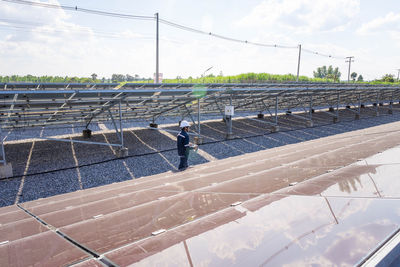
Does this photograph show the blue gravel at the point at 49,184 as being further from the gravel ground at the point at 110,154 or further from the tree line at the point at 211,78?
the tree line at the point at 211,78

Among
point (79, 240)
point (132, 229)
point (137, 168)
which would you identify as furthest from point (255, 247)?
point (137, 168)

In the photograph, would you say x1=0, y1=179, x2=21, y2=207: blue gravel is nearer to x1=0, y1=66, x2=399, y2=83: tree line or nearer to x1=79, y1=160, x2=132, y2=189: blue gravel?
x1=79, y1=160, x2=132, y2=189: blue gravel

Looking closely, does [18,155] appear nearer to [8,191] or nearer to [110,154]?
[110,154]

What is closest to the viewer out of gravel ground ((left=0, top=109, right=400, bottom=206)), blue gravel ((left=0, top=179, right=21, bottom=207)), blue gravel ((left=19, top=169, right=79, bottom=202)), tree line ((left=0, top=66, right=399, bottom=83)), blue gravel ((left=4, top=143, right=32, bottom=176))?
blue gravel ((left=0, top=179, right=21, bottom=207))

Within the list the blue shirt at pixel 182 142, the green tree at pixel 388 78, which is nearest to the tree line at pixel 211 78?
the green tree at pixel 388 78

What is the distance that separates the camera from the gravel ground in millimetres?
9047

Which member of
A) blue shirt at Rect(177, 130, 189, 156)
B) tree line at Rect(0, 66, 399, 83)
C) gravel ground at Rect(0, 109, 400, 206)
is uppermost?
tree line at Rect(0, 66, 399, 83)

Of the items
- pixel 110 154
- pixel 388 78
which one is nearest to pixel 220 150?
pixel 110 154

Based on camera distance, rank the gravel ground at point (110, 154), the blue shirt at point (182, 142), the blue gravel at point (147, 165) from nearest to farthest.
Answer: the blue shirt at point (182, 142) < the gravel ground at point (110, 154) < the blue gravel at point (147, 165)

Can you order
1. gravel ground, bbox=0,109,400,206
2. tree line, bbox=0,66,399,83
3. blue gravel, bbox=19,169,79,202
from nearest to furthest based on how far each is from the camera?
blue gravel, bbox=19,169,79,202
gravel ground, bbox=0,109,400,206
tree line, bbox=0,66,399,83

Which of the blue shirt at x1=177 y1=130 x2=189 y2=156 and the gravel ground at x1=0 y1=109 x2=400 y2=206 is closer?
the blue shirt at x1=177 y1=130 x2=189 y2=156

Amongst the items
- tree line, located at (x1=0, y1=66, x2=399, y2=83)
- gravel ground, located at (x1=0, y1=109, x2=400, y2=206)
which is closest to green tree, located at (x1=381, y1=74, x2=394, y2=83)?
tree line, located at (x1=0, y1=66, x2=399, y2=83)

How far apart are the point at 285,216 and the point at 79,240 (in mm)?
1508

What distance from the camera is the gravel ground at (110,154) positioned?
905 cm
